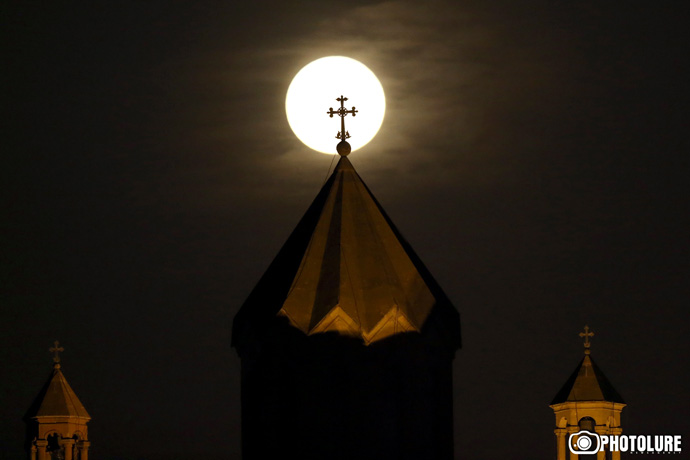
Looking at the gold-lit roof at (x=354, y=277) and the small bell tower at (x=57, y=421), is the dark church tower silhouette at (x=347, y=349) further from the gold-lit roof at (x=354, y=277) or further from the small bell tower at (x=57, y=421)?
the small bell tower at (x=57, y=421)

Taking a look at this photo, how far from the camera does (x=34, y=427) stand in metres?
50.3

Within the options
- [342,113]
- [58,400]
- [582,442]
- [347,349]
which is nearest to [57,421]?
[58,400]

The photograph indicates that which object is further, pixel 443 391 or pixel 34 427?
pixel 34 427

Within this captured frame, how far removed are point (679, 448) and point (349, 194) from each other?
15490 mm

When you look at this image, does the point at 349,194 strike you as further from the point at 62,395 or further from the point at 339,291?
the point at 62,395

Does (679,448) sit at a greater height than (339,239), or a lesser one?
lesser

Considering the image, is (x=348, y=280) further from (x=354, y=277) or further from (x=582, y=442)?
(x=582, y=442)

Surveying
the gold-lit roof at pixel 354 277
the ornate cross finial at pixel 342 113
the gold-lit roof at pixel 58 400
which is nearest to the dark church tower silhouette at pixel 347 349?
the gold-lit roof at pixel 354 277

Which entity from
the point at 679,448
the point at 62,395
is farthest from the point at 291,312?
the point at 679,448

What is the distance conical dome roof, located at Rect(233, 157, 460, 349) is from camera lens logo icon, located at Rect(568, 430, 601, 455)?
548 cm

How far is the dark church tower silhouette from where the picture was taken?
44.1 metres

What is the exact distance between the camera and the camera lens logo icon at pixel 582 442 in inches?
1941

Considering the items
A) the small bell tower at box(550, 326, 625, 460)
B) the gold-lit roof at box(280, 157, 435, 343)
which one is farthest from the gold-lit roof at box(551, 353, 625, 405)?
the gold-lit roof at box(280, 157, 435, 343)

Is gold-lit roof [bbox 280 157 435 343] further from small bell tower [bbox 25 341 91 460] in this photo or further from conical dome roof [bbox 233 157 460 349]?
small bell tower [bbox 25 341 91 460]
